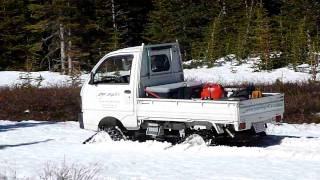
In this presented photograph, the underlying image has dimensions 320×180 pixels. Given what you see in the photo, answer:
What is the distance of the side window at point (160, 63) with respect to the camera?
1459 centimetres

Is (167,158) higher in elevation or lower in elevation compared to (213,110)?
lower

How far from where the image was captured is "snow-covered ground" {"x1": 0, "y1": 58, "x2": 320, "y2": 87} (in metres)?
32.8

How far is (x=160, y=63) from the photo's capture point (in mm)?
14875

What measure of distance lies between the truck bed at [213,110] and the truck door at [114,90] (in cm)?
34

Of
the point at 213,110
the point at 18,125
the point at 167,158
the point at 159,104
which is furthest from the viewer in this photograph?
the point at 18,125

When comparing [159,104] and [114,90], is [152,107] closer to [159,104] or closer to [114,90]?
[159,104]

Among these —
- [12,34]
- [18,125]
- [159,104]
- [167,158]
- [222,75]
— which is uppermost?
[12,34]

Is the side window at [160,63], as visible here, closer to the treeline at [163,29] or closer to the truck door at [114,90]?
the truck door at [114,90]

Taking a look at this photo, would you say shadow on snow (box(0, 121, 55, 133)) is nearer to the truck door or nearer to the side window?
the truck door

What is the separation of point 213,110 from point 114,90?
2.61 metres

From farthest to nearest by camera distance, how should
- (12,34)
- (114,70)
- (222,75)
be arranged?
1. (12,34)
2. (222,75)
3. (114,70)

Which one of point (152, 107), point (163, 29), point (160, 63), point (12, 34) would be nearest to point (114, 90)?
point (152, 107)

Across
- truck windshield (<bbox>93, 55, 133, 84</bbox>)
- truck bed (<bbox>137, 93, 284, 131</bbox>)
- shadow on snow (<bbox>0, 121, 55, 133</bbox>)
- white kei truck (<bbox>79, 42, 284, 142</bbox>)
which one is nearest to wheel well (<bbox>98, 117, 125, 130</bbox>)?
white kei truck (<bbox>79, 42, 284, 142</bbox>)

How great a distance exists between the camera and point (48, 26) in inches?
1645
